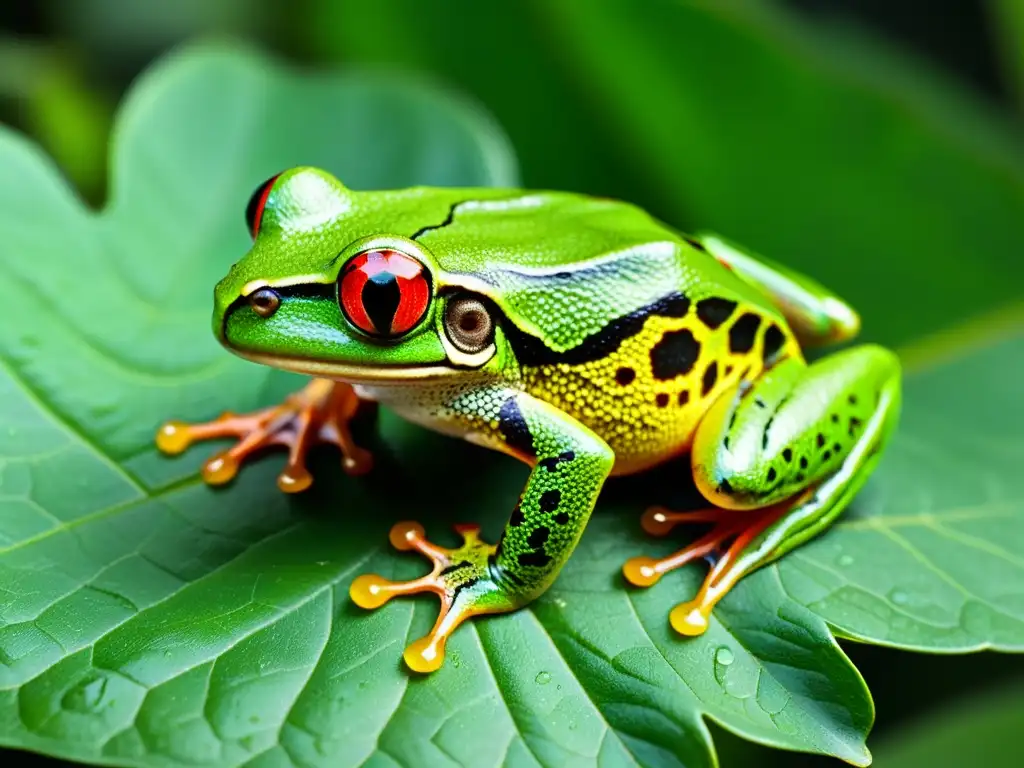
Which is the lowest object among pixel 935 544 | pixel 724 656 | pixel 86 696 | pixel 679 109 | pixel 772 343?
pixel 86 696

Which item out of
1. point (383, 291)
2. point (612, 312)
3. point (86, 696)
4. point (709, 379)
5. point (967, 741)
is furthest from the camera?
point (967, 741)

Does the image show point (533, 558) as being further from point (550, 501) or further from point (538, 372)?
point (538, 372)

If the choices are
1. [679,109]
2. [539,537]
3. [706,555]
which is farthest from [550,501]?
[679,109]

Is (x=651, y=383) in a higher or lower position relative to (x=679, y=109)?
lower

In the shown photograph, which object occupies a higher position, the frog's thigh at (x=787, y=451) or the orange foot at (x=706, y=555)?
the frog's thigh at (x=787, y=451)

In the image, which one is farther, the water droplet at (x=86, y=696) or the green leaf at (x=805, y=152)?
the green leaf at (x=805, y=152)

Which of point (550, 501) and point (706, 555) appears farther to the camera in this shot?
point (706, 555)

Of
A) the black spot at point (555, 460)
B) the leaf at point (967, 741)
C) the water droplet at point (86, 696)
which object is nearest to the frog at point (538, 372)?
the black spot at point (555, 460)

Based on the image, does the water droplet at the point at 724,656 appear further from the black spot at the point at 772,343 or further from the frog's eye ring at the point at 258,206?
the frog's eye ring at the point at 258,206
